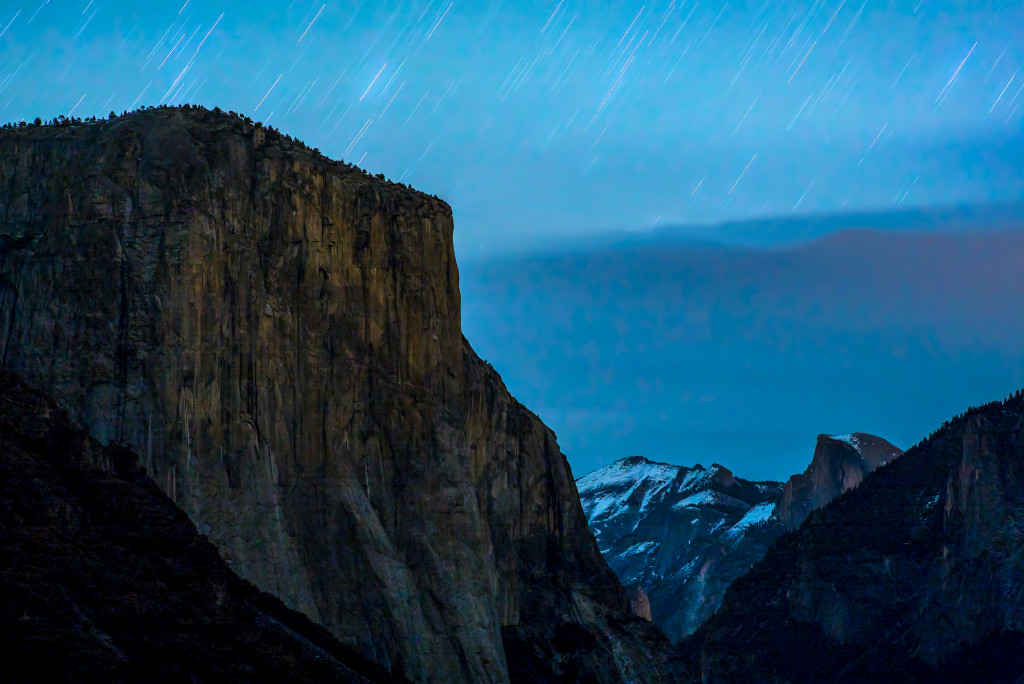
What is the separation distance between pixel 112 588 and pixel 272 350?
2405 cm

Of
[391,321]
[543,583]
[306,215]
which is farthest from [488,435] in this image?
[306,215]

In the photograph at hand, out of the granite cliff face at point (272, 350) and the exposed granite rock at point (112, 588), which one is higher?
the granite cliff face at point (272, 350)

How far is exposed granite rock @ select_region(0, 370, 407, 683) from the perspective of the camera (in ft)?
250

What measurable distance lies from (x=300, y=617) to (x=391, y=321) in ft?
73.9

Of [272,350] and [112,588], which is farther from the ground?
[272,350]

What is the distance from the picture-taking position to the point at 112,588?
83.1m

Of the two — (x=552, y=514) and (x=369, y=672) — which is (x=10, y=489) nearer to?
(x=369, y=672)

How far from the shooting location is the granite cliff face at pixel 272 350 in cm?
9800

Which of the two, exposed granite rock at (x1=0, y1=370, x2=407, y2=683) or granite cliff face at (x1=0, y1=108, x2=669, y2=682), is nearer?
exposed granite rock at (x1=0, y1=370, x2=407, y2=683)

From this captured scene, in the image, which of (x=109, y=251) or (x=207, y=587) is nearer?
(x=207, y=587)

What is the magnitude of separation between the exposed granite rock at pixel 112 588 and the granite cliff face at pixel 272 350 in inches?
145

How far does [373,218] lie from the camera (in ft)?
374

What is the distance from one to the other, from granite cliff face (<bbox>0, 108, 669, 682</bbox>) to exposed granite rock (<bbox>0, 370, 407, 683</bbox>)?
368 cm

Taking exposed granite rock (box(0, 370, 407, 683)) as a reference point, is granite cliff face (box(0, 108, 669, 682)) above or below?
above
